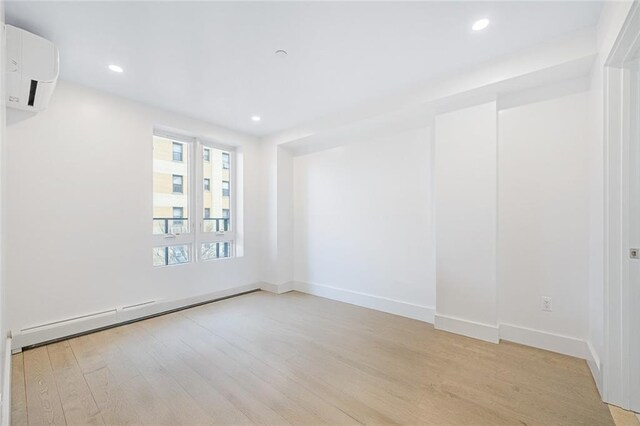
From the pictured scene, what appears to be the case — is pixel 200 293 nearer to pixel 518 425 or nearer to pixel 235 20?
pixel 235 20

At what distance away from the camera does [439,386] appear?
200 cm

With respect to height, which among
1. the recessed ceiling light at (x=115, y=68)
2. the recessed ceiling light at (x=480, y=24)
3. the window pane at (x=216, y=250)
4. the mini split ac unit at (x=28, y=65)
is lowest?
the window pane at (x=216, y=250)

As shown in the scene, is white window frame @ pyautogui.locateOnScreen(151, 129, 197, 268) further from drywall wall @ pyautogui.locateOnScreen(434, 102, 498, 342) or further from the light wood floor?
drywall wall @ pyautogui.locateOnScreen(434, 102, 498, 342)

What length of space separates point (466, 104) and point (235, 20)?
2.30 m

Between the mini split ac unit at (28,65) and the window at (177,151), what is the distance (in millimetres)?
1600

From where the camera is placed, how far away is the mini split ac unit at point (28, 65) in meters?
1.97

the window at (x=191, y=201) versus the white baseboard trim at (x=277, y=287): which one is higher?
the window at (x=191, y=201)

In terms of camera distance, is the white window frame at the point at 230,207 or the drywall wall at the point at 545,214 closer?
the drywall wall at the point at 545,214

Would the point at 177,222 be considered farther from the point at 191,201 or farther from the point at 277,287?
the point at 277,287

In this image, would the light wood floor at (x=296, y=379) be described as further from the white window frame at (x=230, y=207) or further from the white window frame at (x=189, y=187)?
the white window frame at (x=230, y=207)

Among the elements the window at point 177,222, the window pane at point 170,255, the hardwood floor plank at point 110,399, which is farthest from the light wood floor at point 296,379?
the window at point 177,222

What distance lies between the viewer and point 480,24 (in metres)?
2.05

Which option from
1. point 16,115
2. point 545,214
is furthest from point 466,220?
point 16,115

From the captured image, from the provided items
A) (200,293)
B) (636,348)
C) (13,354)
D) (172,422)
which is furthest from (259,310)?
(636,348)
